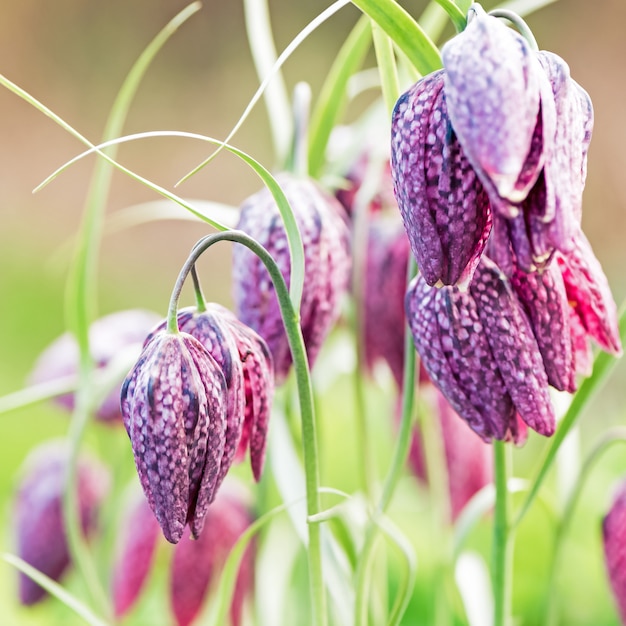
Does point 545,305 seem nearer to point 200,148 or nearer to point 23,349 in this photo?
point 23,349

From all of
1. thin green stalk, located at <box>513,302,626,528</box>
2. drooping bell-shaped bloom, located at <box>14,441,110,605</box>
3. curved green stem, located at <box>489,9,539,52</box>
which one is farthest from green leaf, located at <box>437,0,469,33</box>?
drooping bell-shaped bloom, located at <box>14,441,110,605</box>

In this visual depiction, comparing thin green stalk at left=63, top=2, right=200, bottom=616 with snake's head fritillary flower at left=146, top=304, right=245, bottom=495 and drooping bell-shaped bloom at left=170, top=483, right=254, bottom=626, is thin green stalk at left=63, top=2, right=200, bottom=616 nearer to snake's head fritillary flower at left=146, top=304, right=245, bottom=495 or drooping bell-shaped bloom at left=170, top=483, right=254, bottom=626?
drooping bell-shaped bloom at left=170, top=483, right=254, bottom=626

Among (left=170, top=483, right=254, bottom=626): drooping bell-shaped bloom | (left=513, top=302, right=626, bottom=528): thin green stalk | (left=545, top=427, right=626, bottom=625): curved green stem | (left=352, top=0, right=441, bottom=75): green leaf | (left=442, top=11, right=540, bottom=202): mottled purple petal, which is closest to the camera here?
(left=442, top=11, right=540, bottom=202): mottled purple petal

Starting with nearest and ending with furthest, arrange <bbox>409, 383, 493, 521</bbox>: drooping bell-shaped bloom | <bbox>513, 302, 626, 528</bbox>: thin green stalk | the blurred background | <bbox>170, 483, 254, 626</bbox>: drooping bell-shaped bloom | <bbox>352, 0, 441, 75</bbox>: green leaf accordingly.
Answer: <bbox>352, 0, 441, 75</bbox>: green leaf → <bbox>513, 302, 626, 528</bbox>: thin green stalk → <bbox>170, 483, 254, 626</bbox>: drooping bell-shaped bloom → <bbox>409, 383, 493, 521</bbox>: drooping bell-shaped bloom → the blurred background

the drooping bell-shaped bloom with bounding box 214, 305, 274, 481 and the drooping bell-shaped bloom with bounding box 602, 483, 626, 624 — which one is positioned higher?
the drooping bell-shaped bloom with bounding box 214, 305, 274, 481

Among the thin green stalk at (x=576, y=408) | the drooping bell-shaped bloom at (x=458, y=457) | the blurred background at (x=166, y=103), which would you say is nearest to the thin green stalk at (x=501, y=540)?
the thin green stalk at (x=576, y=408)

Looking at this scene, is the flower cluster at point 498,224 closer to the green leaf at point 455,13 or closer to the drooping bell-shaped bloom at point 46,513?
the green leaf at point 455,13
